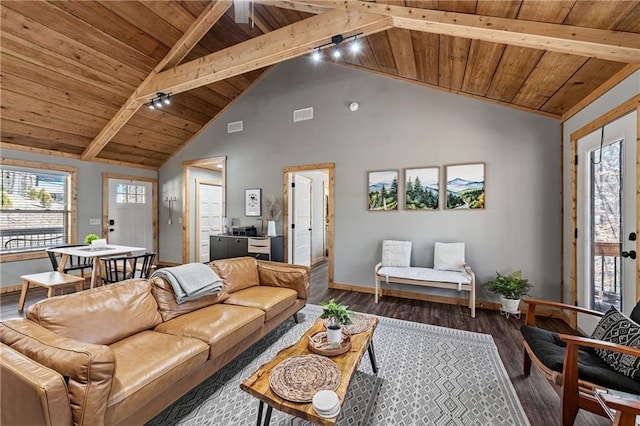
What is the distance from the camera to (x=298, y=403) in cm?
127

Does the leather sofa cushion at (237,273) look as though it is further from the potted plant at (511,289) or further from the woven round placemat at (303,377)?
the potted plant at (511,289)

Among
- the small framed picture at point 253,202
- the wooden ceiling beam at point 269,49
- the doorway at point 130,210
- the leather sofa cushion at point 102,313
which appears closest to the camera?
the leather sofa cushion at point 102,313

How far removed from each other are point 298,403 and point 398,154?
148 inches

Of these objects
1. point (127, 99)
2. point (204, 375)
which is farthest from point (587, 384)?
point (127, 99)

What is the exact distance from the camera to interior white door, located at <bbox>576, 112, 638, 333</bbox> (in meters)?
2.27

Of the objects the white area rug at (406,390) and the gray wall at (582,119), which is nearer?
the white area rug at (406,390)

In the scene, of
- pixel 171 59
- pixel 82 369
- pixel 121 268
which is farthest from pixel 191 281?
pixel 171 59

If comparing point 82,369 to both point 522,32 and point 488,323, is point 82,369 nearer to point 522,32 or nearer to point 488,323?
point 522,32

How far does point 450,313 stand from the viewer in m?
3.55

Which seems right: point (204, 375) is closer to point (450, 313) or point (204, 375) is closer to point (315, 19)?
point (450, 313)

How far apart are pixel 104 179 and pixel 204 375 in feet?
18.6

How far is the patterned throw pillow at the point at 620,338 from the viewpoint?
153cm

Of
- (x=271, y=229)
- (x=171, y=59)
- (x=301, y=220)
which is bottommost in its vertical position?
(x=271, y=229)

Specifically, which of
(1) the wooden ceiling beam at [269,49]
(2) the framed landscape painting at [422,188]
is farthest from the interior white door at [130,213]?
(2) the framed landscape painting at [422,188]
